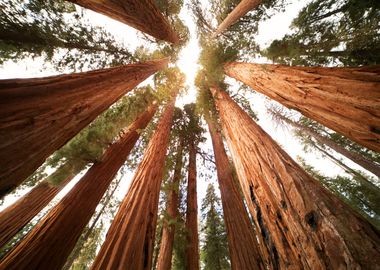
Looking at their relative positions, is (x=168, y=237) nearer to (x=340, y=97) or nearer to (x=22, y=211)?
(x=22, y=211)

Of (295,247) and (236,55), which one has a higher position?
(236,55)

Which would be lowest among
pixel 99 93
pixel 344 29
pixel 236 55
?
pixel 99 93

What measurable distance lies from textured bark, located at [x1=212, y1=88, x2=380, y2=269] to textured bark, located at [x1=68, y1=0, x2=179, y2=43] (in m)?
3.75

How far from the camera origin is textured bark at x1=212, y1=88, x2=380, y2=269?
4.08 ft

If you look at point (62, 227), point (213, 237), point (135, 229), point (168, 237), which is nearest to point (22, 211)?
point (62, 227)

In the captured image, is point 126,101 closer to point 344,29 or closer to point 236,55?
point 236,55

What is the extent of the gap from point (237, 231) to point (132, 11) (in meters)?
5.15

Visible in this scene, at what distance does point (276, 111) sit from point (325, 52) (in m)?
9.33

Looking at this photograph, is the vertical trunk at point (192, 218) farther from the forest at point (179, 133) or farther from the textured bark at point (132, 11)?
the textured bark at point (132, 11)

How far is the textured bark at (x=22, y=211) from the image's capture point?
20.7 ft

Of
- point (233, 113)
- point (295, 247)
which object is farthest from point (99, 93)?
point (295, 247)

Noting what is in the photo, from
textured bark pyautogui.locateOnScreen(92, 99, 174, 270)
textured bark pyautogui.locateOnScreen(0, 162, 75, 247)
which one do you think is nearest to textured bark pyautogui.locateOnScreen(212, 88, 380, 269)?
textured bark pyautogui.locateOnScreen(92, 99, 174, 270)

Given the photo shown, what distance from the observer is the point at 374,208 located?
13.2 metres

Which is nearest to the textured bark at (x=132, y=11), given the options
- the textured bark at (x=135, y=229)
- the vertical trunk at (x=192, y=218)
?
the textured bark at (x=135, y=229)
